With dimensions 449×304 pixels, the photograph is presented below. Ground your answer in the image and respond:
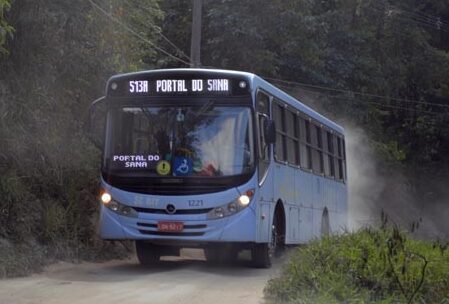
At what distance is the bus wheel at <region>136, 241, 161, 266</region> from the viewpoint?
528 inches

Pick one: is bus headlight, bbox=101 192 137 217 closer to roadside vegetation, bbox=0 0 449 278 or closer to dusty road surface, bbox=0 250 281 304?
dusty road surface, bbox=0 250 281 304

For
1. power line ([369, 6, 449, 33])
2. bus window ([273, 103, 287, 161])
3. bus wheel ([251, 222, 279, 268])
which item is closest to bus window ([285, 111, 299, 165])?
bus window ([273, 103, 287, 161])

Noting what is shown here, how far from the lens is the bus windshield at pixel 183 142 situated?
12109mm

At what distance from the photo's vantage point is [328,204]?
60.7ft

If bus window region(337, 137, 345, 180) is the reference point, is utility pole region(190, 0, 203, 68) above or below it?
above

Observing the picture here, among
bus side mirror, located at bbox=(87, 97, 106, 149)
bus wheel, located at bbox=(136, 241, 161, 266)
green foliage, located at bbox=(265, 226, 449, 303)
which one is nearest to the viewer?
green foliage, located at bbox=(265, 226, 449, 303)

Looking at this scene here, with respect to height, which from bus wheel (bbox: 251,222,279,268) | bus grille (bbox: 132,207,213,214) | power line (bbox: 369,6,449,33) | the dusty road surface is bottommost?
the dusty road surface

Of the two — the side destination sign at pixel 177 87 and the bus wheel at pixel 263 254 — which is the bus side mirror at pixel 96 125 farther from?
the bus wheel at pixel 263 254

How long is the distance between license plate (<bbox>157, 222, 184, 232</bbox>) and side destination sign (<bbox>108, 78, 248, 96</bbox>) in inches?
82.9

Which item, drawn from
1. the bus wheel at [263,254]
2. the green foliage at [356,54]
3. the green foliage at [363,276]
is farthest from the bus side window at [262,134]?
the green foliage at [356,54]

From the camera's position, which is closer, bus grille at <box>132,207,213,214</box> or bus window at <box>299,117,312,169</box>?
bus grille at <box>132,207,213,214</box>

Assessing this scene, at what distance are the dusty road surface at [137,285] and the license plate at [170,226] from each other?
0.69 meters

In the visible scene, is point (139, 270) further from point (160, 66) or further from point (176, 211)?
point (160, 66)

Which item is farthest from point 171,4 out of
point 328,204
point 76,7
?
point 76,7
